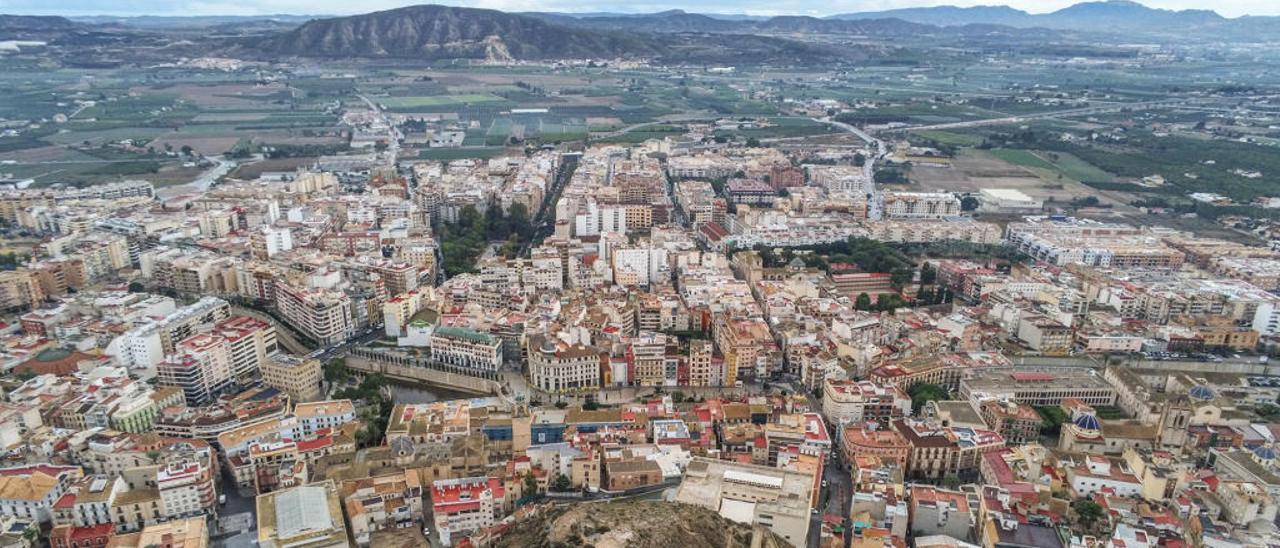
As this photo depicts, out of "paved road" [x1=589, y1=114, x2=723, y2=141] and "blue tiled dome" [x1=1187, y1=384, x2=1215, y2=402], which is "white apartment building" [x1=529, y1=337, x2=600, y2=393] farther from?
"paved road" [x1=589, y1=114, x2=723, y2=141]

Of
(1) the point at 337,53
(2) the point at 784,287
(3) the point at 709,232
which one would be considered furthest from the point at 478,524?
(1) the point at 337,53

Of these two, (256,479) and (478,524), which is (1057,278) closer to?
(478,524)

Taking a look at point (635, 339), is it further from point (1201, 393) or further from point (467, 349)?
point (1201, 393)

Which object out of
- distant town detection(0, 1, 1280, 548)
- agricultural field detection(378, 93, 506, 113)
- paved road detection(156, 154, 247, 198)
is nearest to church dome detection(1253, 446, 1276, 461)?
distant town detection(0, 1, 1280, 548)

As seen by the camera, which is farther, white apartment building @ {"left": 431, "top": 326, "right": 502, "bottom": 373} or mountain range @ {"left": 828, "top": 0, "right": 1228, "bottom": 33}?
mountain range @ {"left": 828, "top": 0, "right": 1228, "bottom": 33}

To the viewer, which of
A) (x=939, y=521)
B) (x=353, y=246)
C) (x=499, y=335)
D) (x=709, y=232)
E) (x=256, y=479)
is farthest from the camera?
(x=709, y=232)

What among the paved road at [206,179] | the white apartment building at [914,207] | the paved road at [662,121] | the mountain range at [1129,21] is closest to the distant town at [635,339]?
the white apartment building at [914,207]

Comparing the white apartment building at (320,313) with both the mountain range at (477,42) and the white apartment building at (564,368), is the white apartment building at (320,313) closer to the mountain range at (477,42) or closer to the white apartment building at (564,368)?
the white apartment building at (564,368)

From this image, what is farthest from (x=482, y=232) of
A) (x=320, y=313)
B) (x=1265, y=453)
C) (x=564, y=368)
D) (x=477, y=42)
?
(x=477, y=42)
